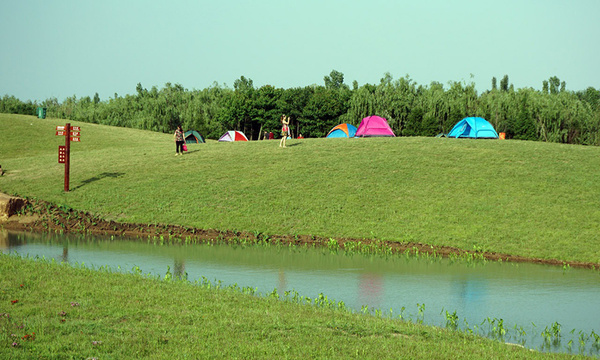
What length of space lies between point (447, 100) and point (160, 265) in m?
84.3

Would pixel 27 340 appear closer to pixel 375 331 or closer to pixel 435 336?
pixel 375 331

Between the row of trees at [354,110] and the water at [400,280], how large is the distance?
233ft

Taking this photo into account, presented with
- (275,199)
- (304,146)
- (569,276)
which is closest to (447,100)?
(304,146)

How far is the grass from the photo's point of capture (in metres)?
9.48

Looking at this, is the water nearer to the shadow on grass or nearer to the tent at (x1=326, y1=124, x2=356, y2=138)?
the shadow on grass

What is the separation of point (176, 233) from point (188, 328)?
60.8 ft

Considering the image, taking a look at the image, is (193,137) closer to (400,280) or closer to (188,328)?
(400,280)

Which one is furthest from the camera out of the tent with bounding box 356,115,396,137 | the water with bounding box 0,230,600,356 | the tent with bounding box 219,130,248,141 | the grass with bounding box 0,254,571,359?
the tent with bounding box 219,130,248,141

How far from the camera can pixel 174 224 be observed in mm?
29828

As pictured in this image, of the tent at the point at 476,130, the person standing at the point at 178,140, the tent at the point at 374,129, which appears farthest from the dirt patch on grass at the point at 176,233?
the tent at the point at 374,129

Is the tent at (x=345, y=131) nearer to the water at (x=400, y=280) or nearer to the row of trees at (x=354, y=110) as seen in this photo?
the row of trees at (x=354, y=110)

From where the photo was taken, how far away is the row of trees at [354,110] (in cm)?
9119

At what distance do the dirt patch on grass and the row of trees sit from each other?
67.1 m

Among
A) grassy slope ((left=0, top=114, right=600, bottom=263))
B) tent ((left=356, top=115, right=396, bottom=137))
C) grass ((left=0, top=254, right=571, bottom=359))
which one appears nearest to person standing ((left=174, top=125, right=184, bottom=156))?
grassy slope ((left=0, top=114, right=600, bottom=263))
